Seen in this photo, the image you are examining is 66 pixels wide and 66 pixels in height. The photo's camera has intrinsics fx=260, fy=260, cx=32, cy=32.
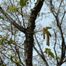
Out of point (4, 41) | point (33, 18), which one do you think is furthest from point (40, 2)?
point (4, 41)

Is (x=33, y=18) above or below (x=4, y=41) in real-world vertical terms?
above

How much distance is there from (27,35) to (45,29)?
33 cm

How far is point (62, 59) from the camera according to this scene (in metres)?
15.3

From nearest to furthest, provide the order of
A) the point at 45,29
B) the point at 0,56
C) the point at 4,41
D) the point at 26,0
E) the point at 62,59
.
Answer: the point at 45,29
the point at 26,0
the point at 4,41
the point at 0,56
the point at 62,59

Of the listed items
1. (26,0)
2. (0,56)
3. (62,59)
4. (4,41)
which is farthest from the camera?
(62,59)

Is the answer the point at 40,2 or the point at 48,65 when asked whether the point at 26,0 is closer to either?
the point at 40,2

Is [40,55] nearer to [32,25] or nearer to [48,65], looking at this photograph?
[48,65]

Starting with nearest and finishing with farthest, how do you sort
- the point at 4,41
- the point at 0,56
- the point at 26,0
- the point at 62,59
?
the point at 26,0, the point at 4,41, the point at 0,56, the point at 62,59

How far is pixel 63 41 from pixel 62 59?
3.60 ft

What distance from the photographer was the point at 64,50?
15.6 metres

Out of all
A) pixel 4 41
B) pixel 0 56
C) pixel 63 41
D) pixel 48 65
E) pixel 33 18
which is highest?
pixel 33 18

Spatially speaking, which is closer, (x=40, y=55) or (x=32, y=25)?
(x=32, y=25)

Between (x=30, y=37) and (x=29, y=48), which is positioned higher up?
(x=30, y=37)

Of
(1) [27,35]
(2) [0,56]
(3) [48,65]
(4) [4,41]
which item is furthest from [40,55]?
(1) [27,35]
